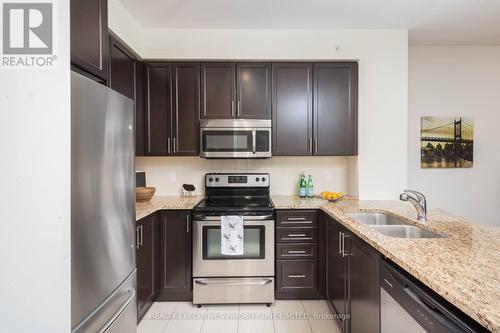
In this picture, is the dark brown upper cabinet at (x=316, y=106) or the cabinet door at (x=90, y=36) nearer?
the cabinet door at (x=90, y=36)

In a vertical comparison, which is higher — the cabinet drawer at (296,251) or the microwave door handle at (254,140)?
the microwave door handle at (254,140)

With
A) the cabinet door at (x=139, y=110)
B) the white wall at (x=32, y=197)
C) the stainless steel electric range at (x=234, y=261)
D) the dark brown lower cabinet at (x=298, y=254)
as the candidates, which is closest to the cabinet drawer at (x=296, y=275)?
the dark brown lower cabinet at (x=298, y=254)

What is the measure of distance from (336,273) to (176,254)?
4.63 ft

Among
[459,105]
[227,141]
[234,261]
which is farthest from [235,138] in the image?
[459,105]

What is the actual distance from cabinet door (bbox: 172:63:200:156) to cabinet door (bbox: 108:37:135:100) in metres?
0.42

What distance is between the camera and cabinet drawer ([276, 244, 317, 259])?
8.34ft

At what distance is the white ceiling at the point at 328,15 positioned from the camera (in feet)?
7.63

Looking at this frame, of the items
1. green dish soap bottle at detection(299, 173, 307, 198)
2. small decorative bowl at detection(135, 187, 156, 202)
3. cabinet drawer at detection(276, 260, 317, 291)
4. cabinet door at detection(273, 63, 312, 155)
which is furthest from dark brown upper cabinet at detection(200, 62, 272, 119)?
cabinet drawer at detection(276, 260, 317, 291)

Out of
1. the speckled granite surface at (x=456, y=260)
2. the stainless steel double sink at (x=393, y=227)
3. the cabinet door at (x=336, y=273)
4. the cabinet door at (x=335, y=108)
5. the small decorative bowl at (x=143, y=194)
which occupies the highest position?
the cabinet door at (x=335, y=108)

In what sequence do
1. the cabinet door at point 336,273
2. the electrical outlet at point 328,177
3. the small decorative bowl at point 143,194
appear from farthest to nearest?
the electrical outlet at point 328,177 → the small decorative bowl at point 143,194 → the cabinet door at point 336,273

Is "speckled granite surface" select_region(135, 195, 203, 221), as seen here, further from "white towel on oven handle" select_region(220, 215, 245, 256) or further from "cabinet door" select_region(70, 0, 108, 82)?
"cabinet door" select_region(70, 0, 108, 82)

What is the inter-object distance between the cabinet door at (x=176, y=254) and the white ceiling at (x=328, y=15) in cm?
183

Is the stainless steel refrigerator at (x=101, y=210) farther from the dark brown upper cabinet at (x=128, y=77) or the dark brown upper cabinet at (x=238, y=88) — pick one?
the dark brown upper cabinet at (x=238, y=88)

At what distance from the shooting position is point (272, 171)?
314 centimetres
